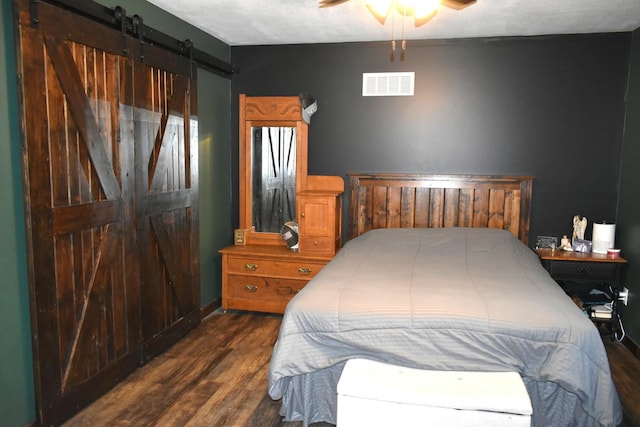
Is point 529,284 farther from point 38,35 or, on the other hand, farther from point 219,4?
point 38,35

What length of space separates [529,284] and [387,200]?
1681mm

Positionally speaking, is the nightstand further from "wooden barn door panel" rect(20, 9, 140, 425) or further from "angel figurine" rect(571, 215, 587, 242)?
"wooden barn door panel" rect(20, 9, 140, 425)

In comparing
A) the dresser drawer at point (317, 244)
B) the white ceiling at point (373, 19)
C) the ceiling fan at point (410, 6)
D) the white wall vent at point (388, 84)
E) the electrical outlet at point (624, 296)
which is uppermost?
the white ceiling at point (373, 19)

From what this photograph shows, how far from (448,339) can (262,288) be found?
222cm

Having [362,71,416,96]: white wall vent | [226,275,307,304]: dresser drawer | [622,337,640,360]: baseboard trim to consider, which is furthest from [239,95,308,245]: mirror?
[622,337,640,360]: baseboard trim

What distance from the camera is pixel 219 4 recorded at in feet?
10.8

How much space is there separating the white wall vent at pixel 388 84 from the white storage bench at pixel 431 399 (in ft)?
8.79

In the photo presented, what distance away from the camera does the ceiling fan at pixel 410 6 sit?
2562 mm

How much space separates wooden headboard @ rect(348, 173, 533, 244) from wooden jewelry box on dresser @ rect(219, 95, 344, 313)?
24 cm

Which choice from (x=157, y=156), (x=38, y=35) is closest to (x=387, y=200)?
(x=157, y=156)

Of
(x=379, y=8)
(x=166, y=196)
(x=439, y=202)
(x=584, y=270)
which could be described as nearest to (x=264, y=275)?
(x=166, y=196)

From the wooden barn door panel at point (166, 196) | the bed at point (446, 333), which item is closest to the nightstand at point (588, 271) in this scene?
the bed at point (446, 333)

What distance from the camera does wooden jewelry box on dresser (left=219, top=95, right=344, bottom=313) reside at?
4156 mm

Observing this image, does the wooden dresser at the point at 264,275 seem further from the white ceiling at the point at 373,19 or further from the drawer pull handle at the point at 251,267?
the white ceiling at the point at 373,19
